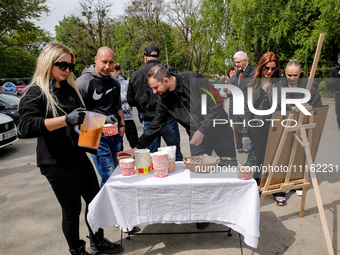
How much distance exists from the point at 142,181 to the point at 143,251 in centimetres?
95

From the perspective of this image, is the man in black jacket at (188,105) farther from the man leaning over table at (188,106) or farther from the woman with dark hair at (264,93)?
the woman with dark hair at (264,93)

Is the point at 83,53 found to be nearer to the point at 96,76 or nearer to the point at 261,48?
the point at 261,48

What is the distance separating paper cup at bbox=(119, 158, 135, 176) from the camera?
240cm

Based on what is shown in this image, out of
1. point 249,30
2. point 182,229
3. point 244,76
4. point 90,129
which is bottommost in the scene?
point 182,229

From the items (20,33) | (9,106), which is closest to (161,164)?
(9,106)

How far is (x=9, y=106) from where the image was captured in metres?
8.62

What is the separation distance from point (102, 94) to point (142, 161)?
1.21 metres

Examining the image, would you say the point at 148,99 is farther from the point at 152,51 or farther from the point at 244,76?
the point at 244,76

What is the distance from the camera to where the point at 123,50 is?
52.2 metres

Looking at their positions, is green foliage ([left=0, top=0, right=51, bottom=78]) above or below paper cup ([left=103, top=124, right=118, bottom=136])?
above

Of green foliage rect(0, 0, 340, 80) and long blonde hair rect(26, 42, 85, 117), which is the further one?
green foliage rect(0, 0, 340, 80)

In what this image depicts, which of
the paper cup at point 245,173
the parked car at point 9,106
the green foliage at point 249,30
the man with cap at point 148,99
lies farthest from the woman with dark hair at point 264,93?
the green foliage at point 249,30

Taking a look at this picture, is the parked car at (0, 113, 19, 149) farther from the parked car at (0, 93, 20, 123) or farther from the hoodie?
the hoodie

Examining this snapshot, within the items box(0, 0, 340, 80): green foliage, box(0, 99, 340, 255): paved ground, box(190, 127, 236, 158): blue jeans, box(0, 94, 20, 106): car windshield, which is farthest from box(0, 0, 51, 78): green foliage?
box(190, 127, 236, 158): blue jeans
